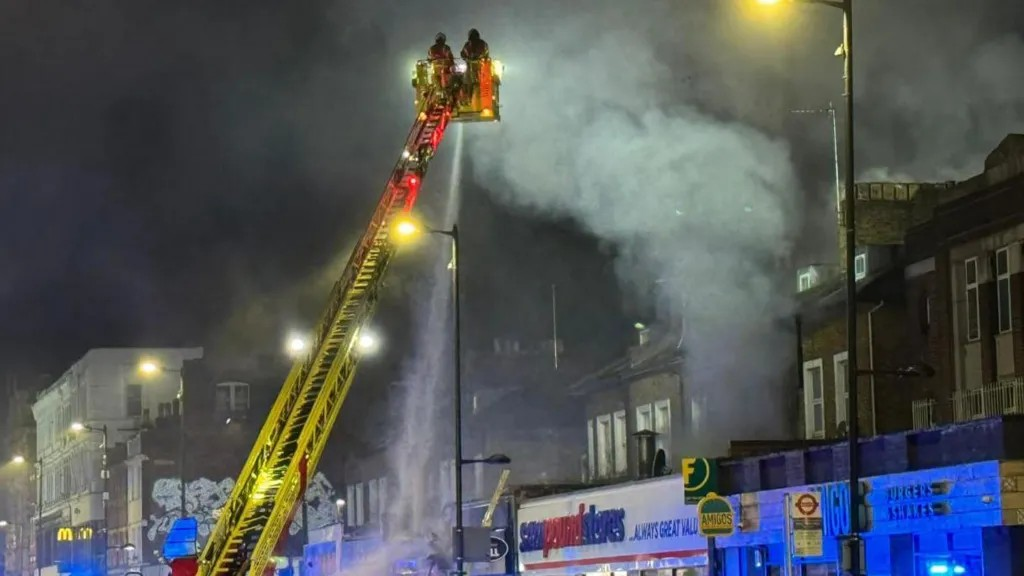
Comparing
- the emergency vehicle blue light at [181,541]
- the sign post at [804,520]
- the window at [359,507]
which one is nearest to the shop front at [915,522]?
the sign post at [804,520]

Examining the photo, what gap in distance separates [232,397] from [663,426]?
45.7 meters

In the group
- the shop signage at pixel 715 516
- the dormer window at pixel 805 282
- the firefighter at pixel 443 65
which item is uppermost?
the firefighter at pixel 443 65

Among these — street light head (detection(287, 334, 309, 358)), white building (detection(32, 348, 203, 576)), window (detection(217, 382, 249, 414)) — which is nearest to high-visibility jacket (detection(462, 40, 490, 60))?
street light head (detection(287, 334, 309, 358))

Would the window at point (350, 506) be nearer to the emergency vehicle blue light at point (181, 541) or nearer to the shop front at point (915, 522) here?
the emergency vehicle blue light at point (181, 541)

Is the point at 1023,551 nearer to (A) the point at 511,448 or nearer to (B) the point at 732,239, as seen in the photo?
(B) the point at 732,239

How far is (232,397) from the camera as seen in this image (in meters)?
83.2

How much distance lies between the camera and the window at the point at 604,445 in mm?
45688

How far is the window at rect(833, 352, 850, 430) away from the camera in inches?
1308

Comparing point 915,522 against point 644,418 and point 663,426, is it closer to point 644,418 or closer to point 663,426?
point 663,426

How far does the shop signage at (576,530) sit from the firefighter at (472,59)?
1064 centimetres

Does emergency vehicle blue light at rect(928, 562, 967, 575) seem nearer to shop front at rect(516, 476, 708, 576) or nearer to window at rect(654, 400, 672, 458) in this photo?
shop front at rect(516, 476, 708, 576)

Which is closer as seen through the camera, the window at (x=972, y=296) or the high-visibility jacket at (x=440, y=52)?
the window at (x=972, y=296)

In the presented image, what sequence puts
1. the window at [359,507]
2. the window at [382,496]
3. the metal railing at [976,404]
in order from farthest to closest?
the window at [359,507]
the window at [382,496]
the metal railing at [976,404]

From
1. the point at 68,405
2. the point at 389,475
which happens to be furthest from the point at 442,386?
the point at 68,405
